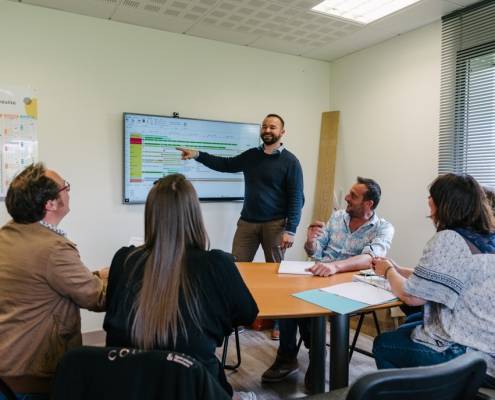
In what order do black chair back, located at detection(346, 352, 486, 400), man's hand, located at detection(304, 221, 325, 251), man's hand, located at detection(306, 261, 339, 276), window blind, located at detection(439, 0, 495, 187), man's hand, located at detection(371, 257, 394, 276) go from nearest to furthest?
black chair back, located at detection(346, 352, 486, 400) < man's hand, located at detection(371, 257, 394, 276) < man's hand, located at detection(306, 261, 339, 276) < man's hand, located at detection(304, 221, 325, 251) < window blind, located at detection(439, 0, 495, 187)

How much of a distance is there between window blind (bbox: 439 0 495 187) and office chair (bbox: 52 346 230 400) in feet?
8.90

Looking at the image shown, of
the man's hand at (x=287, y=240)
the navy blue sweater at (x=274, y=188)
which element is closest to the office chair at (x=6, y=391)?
the man's hand at (x=287, y=240)

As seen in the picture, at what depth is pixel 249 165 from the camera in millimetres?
3453

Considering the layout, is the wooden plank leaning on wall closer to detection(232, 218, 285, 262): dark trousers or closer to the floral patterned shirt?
detection(232, 218, 285, 262): dark trousers

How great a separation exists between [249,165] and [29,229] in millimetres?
2174

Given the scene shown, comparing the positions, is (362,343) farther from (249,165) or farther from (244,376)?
(249,165)

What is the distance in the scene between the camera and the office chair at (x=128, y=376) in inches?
37.5

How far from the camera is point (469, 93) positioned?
10.1ft

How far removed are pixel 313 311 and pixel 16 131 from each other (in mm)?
2551

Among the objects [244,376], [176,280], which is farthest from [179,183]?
[244,376]

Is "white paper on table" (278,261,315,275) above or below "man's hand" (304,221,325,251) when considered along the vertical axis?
below

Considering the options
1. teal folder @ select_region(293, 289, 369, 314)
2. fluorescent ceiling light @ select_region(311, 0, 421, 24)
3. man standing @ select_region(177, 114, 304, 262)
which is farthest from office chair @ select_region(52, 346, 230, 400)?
fluorescent ceiling light @ select_region(311, 0, 421, 24)

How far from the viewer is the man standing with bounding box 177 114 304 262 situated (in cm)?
330

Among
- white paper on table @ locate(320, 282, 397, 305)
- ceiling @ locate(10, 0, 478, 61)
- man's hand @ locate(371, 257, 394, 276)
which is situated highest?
ceiling @ locate(10, 0, 478, 61)
